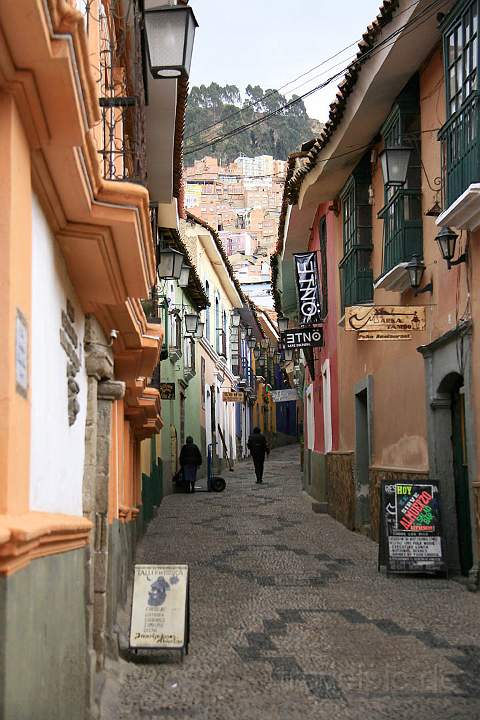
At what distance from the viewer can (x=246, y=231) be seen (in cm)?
10762

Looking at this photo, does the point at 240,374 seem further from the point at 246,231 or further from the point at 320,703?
the point at 246,231

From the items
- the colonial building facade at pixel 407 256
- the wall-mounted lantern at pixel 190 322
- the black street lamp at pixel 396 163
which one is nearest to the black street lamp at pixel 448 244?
the colonial building facade at pixel 407 256

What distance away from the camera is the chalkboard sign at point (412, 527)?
37.1 feet

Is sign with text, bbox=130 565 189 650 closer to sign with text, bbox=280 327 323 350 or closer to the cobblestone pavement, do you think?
the cobblestone pavement

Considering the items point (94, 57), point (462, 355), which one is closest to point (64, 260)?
point (94, 57)

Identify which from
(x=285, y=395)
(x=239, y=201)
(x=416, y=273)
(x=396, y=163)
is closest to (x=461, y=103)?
(x=396, y=163)

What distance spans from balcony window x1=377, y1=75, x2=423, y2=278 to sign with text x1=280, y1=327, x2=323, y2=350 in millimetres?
6913

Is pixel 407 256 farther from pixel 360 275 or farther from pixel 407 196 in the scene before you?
pixel 360 275

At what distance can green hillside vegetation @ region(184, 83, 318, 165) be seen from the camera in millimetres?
137500

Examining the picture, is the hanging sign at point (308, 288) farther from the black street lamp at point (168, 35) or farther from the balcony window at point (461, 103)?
the black street lamp at point (168, 35)

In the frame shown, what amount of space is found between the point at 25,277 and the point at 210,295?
106 ft

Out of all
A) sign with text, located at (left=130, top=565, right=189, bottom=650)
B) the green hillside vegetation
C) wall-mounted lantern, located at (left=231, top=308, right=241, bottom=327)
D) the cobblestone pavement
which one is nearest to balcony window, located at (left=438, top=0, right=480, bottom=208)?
the cobblestone pavement

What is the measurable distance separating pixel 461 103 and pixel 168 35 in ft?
14.0

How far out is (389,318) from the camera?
11906 millimetres
